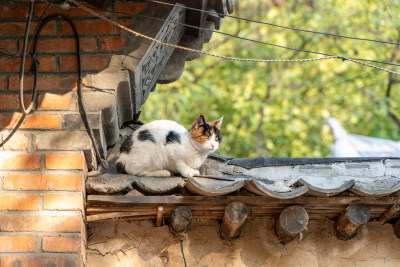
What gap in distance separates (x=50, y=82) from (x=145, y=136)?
2.38 feet

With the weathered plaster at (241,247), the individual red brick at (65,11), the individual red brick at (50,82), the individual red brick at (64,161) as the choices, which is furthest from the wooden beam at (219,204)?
the individual red brick at (65,11)

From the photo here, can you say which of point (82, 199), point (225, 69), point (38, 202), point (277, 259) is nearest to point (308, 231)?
point (277, 259)

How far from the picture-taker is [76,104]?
384 centimetres

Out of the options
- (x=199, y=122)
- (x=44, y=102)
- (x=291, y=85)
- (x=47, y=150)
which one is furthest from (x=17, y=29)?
(x=291, y=85)

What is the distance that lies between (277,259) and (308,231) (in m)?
0.30

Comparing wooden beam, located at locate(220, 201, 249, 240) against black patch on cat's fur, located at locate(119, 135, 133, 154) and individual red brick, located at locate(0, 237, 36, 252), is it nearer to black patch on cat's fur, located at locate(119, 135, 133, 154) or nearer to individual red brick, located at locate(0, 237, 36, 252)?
black patch on cat's fur, located at locate(119, 135, 133, 154)

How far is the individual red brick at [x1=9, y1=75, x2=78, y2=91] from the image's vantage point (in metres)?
3.87

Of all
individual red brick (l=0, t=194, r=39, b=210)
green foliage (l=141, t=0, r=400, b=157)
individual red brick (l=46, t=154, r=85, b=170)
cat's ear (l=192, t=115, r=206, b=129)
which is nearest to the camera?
individual red brick (l=0, t=194, r=39, b=210)

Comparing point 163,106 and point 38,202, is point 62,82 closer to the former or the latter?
point 38,202

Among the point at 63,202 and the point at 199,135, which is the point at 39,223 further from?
the point at 199,135

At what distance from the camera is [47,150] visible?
147 inches

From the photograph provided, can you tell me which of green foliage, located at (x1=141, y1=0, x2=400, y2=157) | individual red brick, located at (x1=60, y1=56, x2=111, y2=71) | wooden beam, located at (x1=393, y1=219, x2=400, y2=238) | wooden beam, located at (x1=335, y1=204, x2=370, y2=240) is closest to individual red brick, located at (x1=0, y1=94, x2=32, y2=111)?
individual red brick, located at (x1=60, y1=56, x2=111, y2=71)

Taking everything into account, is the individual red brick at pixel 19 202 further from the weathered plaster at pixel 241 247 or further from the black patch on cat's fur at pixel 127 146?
the black patch on cat's fur at pixel 127 146

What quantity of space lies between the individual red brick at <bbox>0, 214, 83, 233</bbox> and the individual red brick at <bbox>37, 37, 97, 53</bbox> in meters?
1.10
